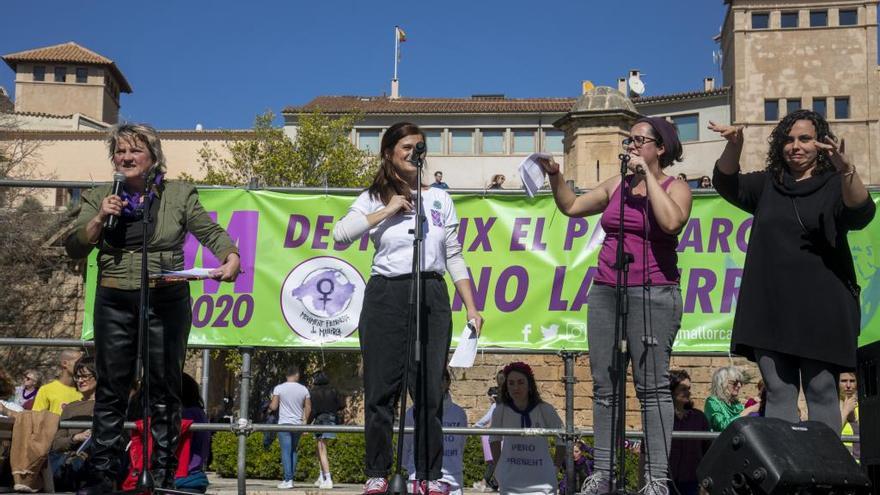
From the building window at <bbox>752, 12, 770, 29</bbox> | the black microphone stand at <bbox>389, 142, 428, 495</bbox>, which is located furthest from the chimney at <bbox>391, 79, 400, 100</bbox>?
the black microphone stand at <bbox>389, 142, 428, 495</bbox>

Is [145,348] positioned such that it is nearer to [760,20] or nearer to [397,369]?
[397,369]

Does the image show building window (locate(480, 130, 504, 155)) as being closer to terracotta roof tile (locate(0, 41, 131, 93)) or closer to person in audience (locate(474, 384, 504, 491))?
terracotta roof tile (locate(0, 41, 131, 93))

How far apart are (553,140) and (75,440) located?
49.5 metres

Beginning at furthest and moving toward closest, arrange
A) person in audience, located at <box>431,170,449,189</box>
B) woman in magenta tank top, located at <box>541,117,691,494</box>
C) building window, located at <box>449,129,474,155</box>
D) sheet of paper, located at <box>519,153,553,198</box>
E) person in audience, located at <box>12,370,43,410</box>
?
building window, located at <box>449,129,474,155</box>, person in audience, located at <box>12,370,43,410</box>, person in audience, located at <box>431,170,449,189</box>, sheet of paper, located at <box>519,153,553,198</box>, woman in magenta tank top, located at <box>541,117,691,494</box>

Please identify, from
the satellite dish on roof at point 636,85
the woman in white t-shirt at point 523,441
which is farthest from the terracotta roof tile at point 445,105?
the woman in white t-shirt at point 523,441

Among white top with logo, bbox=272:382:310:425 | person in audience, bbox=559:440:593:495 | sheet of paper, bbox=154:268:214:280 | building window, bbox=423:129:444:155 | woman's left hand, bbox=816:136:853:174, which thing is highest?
building window, bbox=423:129:444:155

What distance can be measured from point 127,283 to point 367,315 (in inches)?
47.5

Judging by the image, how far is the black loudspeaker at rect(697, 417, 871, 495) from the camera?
330 centimetres

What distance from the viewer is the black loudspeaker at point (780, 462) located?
3.30 meters

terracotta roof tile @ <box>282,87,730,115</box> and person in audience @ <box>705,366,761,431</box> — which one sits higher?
terracotta roof tile @ <box>282,87,730,115</box>

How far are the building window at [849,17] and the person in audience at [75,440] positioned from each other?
52918 millimetres

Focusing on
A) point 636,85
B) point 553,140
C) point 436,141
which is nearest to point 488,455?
point 636,85

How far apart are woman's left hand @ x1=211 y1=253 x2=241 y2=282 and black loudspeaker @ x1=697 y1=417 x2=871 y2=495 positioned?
8.18ft

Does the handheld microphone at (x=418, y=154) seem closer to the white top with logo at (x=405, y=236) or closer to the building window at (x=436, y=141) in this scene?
the white top with logo at (x=405, y=236)
